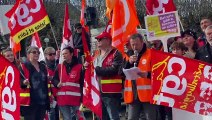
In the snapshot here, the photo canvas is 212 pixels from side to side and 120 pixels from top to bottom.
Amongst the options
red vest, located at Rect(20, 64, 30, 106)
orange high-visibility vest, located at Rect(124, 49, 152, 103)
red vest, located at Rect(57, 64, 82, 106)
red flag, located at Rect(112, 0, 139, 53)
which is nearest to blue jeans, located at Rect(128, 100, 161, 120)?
orange high-visibility vest, located at Rect(124, 49, 152, 103)

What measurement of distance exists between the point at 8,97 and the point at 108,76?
2549 millimetres

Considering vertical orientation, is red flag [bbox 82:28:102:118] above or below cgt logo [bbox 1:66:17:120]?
below

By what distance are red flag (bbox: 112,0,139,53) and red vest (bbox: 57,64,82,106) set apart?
42.0 inches

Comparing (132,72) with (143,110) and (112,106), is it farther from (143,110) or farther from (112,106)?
(112,106)

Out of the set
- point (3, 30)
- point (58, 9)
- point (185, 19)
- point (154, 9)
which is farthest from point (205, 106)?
point (58, 9)

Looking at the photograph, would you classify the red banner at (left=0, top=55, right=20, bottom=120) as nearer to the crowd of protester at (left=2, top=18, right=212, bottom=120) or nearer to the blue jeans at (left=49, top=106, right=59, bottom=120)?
the crowd of protester at (left=2, top=18, right=212, bottom=120)

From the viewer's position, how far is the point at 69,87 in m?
9.27

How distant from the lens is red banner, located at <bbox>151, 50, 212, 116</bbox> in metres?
6.18

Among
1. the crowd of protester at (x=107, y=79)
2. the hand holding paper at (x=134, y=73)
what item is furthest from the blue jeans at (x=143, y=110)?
the hand holding paper at (x=134, y=73)

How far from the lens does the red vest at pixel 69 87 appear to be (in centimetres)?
920

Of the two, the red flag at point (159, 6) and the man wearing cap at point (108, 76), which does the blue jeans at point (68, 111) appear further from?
the red flag at point (159, 6)

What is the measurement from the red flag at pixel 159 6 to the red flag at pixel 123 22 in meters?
1.17

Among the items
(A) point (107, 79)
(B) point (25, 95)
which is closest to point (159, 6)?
(A) point (107, 79)

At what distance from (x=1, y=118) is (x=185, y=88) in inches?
86.9
